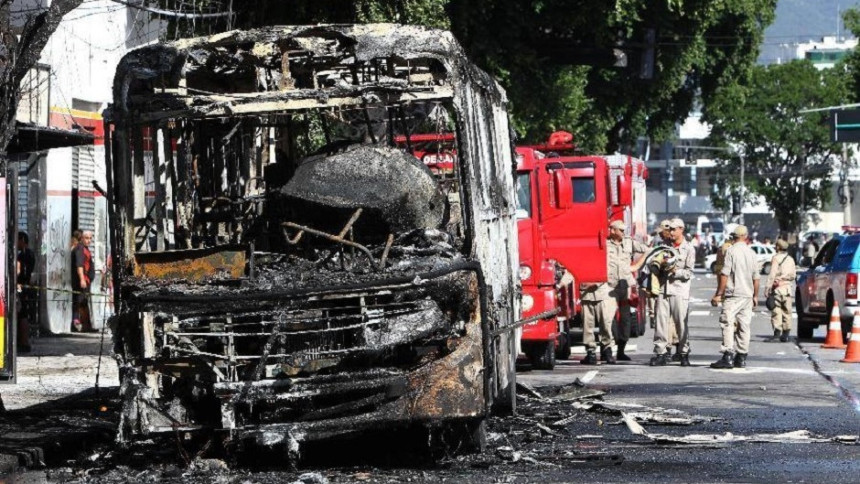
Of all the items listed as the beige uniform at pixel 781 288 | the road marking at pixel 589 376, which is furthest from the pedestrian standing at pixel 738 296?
the beige uniform at pixel 781 288

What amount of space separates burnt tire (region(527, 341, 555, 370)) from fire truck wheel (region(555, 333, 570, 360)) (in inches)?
69.9

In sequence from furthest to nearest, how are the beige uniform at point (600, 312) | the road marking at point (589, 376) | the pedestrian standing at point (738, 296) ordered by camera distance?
the beige uniform at point (600, 312) → the pedestrian standing at point (738, 296) → the road marking at point (589, 376)

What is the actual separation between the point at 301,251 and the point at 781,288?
16803 millimetres

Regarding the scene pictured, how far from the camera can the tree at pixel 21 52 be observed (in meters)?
12.9

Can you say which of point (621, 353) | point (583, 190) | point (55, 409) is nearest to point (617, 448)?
point (55, 409)

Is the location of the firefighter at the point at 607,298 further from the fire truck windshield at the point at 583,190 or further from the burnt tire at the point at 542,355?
the fire truck windshield at the point at 583,190

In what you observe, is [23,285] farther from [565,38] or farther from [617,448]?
[565,38]

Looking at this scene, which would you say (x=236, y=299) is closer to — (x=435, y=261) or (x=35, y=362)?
(x=435, y=261)

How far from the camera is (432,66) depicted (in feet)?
37.9

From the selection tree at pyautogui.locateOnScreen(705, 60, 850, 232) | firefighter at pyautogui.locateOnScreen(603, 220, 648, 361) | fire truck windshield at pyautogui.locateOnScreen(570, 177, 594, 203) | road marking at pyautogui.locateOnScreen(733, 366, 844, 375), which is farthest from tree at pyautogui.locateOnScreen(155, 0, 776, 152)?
tree at pyautogui.locateOnScreen(705, 60, 850, 232)

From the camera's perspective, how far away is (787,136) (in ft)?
309

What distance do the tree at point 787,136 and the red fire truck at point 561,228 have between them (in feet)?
208

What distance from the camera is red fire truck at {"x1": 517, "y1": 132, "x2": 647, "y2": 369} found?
19.4 metres

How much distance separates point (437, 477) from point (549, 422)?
3071 millimetres
